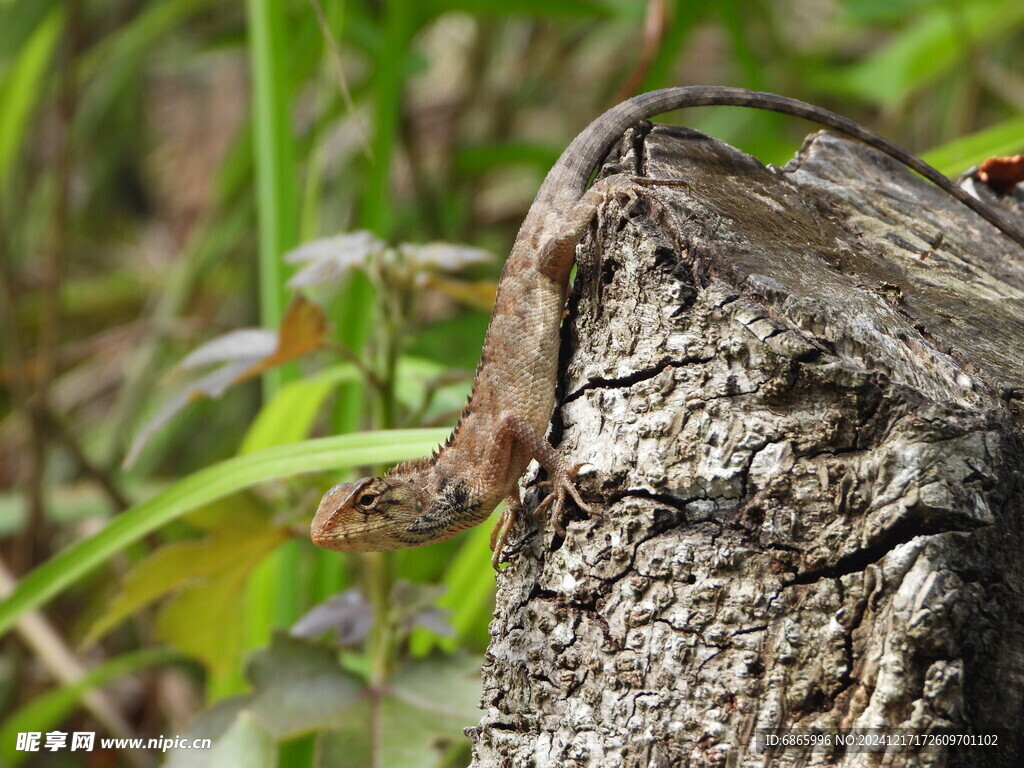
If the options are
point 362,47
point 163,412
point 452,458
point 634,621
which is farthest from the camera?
Result: point 362,47

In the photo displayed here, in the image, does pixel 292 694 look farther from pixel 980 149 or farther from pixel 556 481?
pixel 980 149

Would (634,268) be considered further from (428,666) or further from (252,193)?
(252,193)

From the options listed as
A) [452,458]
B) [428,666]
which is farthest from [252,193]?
[428,666]

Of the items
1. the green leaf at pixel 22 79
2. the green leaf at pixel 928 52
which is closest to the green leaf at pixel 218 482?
the green leaf at pixel 22 79

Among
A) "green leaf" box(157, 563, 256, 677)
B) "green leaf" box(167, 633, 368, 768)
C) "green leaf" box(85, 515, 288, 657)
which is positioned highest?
"green leaf" box(85, 515, 288, 657)

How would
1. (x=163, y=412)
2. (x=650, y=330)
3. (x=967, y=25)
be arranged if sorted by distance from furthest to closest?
(x=967, y=25) < (x=163, y=412) < (x=650, y=330)

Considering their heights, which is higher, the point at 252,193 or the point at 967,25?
the point at 967,25

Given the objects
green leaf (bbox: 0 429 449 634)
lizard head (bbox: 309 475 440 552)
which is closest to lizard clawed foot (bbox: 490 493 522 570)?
lizard head (bbox: 309 475 440 552)

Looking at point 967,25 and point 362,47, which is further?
point 967,25

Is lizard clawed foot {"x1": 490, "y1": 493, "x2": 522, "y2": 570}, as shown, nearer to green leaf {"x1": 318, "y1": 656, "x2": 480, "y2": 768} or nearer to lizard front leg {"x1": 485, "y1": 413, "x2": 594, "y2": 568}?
lizard front leg {"x1": 485, "y1": 413, "x2": 594, "y2": 568}
